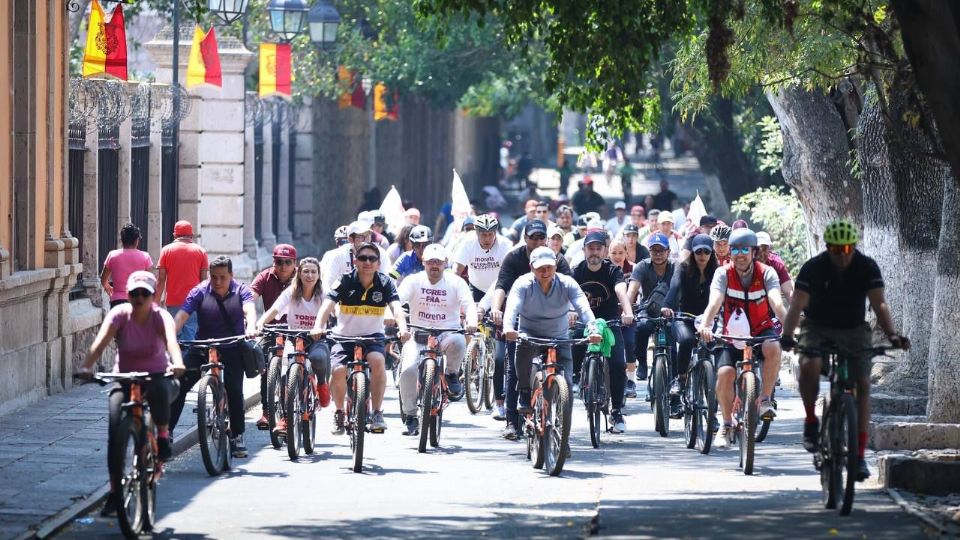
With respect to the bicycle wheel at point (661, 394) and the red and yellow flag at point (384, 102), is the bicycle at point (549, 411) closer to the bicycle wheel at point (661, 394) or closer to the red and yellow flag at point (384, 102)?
the bicycle wheel at point (661, 394)

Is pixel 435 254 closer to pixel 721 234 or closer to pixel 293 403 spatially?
pixel 293 403

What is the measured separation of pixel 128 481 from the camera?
10539mm

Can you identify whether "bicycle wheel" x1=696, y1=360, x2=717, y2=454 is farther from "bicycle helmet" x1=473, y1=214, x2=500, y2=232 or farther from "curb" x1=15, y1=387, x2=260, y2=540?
"curb" x1=15, y1=387, x2=260, y2=540

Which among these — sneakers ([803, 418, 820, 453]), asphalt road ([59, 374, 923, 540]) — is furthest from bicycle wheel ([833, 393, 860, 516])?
sneakers ([803, 418, 820, 453])

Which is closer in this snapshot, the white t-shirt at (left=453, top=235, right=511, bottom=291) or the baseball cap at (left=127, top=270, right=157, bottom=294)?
the baseball cap at (left=127, top=270, right=157, bottom=294)

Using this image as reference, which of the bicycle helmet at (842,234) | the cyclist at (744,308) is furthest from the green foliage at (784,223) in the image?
the bicycle helmet at (842,234)

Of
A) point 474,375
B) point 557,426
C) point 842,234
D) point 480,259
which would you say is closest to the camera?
point 842,234

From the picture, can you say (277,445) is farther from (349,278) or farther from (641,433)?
(641,433)

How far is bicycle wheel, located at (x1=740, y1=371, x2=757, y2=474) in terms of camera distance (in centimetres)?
1306

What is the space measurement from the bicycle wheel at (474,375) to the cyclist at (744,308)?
13.0 feet

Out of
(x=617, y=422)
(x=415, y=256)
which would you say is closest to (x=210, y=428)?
(x=617, y=422)

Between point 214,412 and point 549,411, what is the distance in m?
2.41

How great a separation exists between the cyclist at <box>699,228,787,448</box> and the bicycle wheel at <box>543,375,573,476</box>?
1288 millimetres

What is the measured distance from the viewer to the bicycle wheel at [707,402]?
14.2m
